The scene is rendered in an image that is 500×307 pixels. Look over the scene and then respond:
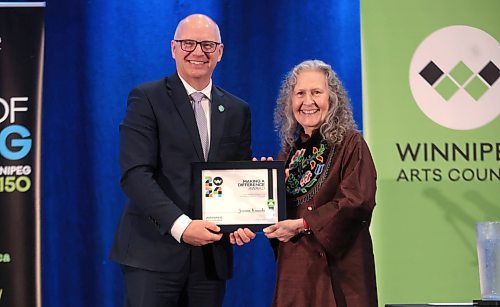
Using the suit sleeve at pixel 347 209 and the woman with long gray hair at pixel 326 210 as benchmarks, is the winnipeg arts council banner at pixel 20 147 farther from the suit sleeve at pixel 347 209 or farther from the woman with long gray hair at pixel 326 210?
the suit sleeve at pixel 347 209

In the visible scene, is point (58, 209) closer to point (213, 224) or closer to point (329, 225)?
point (213, 224)

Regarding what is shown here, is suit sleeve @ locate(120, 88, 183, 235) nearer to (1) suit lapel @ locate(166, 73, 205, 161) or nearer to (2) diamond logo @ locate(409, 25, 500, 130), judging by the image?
(1) suit lapel @ locate(166, 73, 205, 161)

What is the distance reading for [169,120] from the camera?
3.29 meters

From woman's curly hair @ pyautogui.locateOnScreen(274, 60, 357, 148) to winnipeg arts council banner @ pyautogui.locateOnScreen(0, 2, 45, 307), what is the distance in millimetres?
1487

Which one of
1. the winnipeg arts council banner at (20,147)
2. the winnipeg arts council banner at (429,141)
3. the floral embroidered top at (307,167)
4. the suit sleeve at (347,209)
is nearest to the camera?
the suit sleeve at (347,209)

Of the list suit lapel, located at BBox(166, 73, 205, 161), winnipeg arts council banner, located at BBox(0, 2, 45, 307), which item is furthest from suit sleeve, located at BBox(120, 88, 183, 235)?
winnipeg arts council banner, located at BBox(0, 2, 45, 307)

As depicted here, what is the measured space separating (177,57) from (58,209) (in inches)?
56.0

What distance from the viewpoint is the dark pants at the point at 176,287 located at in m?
3.22

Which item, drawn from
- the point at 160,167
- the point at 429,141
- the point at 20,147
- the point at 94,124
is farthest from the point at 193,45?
the point at 429,141

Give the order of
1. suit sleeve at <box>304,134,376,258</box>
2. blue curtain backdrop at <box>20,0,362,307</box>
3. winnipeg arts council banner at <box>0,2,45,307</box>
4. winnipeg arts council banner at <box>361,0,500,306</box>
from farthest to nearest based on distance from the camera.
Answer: blue curtain backdrop at <box>20,0,362,307</box>
winnipeg arts council banner at <box>361,0,500,306</box>
winnipeg arts council banner at <box>0,2,45,307</box>
suit sleeve at <box>304,134,376,258</box>

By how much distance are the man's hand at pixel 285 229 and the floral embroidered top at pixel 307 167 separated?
0.39 ft

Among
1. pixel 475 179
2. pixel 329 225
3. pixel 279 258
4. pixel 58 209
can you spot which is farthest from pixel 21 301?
pixel 475 179

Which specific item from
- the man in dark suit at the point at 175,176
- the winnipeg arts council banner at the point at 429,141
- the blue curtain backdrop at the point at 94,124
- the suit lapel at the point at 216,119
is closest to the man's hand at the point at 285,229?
the man in dark suit at the point at 175,176

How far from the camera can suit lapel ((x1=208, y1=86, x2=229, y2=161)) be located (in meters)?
3.32
